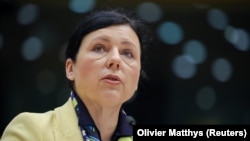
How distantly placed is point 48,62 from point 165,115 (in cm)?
53

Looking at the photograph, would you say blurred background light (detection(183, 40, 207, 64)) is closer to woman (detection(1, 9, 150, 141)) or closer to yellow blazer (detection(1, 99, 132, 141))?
woman (detection(1, 9, 150, 141))

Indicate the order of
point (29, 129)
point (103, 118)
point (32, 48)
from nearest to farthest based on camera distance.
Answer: point (29, 129)
point (103, 118)
point (32, 48)

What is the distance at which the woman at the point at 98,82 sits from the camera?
93 cm

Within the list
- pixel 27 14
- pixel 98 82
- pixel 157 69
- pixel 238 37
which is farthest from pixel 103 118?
pixel 238 37

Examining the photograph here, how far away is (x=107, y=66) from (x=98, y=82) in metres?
0.04

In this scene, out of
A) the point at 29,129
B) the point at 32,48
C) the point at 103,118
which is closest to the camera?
the point at 29,129

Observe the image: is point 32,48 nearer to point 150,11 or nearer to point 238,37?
point 150,11

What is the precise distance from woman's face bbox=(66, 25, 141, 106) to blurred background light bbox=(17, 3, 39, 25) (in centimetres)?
73

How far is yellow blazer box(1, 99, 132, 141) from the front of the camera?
884 millimetres

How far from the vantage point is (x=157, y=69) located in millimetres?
1717

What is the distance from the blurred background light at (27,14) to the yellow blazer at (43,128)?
840mm

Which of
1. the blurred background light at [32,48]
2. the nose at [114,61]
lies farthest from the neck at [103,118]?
the blurred background light at [32,48]

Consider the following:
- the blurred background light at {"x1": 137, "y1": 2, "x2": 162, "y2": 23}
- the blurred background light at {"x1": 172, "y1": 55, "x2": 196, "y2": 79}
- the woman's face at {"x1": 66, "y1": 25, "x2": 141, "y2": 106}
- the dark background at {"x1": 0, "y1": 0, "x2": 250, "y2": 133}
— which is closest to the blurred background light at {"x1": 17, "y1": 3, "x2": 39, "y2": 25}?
the dark background at {"x1": 0, "y1": 0, "x2": 250, "y2": 133}

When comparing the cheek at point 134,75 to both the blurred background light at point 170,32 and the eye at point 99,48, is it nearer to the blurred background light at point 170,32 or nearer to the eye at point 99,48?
the eye at point 99,48
